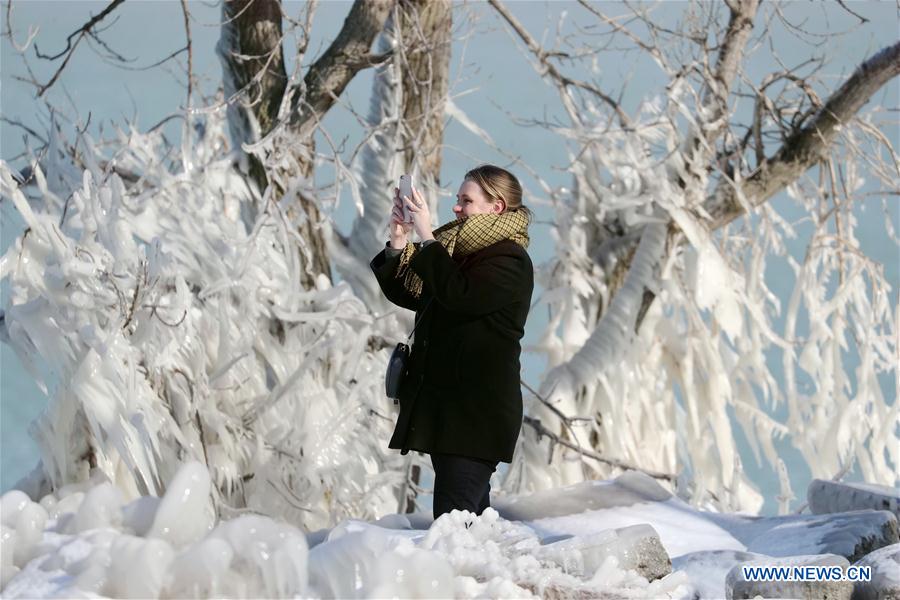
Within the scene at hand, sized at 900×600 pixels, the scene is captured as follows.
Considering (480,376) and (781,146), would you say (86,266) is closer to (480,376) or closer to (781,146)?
(480,376)

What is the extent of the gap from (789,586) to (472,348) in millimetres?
804

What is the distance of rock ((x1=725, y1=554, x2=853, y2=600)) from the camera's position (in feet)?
7.26

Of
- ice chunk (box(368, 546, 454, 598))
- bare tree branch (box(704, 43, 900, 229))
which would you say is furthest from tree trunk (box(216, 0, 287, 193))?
ice chunk (box(368, 546, 454, 598))

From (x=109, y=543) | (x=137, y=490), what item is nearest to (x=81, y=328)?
(x=137, y=490)

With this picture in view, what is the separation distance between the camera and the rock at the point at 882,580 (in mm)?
2229

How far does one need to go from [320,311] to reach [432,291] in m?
2.46

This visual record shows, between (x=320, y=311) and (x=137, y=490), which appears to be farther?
(x=320, y=311)

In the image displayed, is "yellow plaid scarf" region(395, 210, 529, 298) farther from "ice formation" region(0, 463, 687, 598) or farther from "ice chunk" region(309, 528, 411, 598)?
"ice chunk" region(309, 528, 411, 598)

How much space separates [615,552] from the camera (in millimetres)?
2180

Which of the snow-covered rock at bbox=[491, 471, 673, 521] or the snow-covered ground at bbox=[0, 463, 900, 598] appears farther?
the snow-covered rock at bbox=[491, 471, 673, 521]

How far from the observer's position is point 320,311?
479 cm

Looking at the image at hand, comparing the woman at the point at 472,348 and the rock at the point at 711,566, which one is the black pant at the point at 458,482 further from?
the rock at the point at 711,566

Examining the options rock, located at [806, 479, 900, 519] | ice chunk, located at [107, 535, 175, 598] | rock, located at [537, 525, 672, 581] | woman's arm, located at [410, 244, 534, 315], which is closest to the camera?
ice chunk, located at [107, 535, 175, 598]

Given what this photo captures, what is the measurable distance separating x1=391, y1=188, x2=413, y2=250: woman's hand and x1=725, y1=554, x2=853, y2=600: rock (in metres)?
1.00
